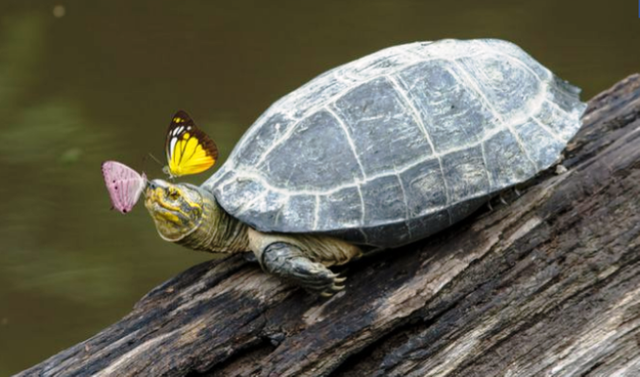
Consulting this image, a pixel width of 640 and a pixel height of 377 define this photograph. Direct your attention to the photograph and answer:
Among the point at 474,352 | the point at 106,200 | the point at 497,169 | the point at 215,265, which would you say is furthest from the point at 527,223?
the point at 106,200

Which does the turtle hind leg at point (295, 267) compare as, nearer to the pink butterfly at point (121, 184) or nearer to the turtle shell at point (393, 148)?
the turtle shell at point (393, 148)

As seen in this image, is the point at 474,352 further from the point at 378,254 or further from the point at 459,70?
the point at 459,70

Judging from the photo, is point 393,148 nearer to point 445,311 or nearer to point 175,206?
point 445,311

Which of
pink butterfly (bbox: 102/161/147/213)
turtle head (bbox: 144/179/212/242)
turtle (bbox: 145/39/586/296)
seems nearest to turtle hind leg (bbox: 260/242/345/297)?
turtle (bbox: 145/39/586/296)

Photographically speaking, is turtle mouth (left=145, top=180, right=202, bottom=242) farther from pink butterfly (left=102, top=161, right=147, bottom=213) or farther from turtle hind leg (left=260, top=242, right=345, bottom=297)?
turtle hind leg (left=260, top=242, right=345, bottom=297)

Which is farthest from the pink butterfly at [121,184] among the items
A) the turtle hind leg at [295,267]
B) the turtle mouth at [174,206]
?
the turtle hind leg at [295,267]

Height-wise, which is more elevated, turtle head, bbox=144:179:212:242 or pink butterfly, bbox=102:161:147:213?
pink butterfly, bbox=102:161:147:213
